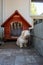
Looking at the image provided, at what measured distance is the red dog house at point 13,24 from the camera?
651 cm

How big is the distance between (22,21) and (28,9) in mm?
856

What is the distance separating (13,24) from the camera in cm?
659

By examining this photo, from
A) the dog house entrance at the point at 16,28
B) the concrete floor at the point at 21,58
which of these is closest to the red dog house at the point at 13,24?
the dog house entrance at the point at 16,28

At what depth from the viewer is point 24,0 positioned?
7062 millimetres

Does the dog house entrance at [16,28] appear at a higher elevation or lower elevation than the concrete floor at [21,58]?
higher

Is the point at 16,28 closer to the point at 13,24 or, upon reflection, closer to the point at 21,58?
the point at 13,24

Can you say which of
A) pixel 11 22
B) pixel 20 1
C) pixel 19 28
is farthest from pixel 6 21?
pixel 20 1

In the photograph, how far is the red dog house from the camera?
6.51 m

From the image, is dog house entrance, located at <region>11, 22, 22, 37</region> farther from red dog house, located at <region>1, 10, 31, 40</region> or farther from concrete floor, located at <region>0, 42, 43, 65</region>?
Result: concrete floor, located at <region>0, 42, 43, 65</region>

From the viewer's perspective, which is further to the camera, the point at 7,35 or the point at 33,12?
the point at 33,12

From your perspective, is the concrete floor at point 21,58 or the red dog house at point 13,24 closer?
the concrete floor at point 21,58

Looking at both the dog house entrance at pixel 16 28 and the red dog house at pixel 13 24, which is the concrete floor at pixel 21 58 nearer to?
the red dog house at pixel 13 24

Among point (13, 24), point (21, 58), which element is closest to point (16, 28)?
point (13, 24)

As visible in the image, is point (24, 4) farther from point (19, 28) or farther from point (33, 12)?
point (19, 28)
